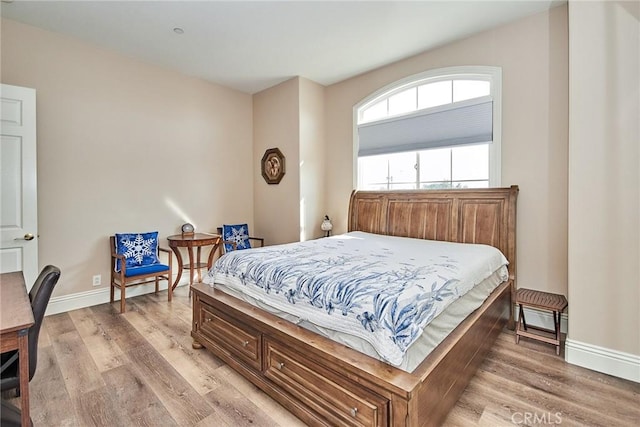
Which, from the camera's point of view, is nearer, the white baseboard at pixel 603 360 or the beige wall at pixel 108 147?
the white baseboard at pixel 603 360

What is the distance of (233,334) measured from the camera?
7.14 feet

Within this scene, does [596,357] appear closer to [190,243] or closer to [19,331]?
[19,331]

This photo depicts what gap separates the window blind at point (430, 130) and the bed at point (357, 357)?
2.19 feet

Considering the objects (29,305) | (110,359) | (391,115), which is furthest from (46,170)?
(391,115)

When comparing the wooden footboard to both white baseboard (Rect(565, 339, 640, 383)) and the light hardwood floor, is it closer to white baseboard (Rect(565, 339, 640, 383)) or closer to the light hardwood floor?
the light hardwood floor

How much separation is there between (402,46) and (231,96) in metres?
2.72

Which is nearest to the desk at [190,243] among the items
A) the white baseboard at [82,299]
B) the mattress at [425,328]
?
the white baseboard at [82,299]

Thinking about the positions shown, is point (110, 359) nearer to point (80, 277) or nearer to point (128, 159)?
point (80, 277)

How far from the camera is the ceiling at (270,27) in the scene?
281 cm

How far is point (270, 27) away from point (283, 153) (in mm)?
1819

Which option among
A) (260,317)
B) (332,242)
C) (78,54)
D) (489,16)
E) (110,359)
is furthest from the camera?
(78,54)

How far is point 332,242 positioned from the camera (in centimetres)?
322

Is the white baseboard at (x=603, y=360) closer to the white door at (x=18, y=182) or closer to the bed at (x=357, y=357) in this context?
the bed at (x=357, y=357)

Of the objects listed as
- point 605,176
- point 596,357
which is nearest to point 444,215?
point 605,176
